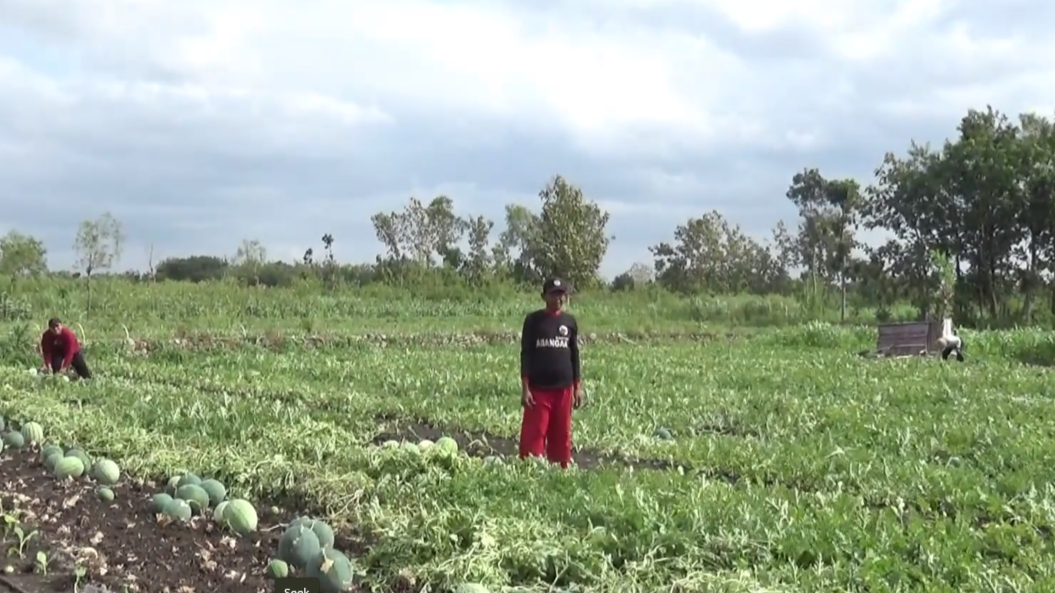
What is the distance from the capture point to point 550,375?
9.01 m

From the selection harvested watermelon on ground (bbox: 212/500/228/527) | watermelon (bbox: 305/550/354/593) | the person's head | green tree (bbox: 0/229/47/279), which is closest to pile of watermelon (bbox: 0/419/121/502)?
harvested watermelon on ground (bbox: 212/500/228/527)

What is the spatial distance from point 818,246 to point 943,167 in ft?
47.5

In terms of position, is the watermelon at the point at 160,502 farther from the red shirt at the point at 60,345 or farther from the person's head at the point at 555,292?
the red shirt at the point at 60,345

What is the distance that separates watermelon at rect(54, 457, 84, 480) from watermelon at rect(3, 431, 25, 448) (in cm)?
151

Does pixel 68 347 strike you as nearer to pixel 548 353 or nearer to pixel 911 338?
pixel 548 353

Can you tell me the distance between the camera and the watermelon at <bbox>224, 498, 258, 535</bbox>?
20.0 ft

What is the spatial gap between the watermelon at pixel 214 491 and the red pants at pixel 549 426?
2.74 meters

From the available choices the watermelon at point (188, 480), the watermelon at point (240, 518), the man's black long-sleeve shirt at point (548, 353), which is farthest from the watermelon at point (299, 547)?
the man's black long-sleeve shirt at point (548, 353)

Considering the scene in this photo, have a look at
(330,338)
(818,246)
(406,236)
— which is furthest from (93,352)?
(818,246)

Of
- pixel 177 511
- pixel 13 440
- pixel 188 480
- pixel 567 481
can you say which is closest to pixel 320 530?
pixel 177 511

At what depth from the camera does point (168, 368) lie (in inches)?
764

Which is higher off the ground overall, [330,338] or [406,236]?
[406,236]

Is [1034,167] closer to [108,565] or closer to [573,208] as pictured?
[573,208]

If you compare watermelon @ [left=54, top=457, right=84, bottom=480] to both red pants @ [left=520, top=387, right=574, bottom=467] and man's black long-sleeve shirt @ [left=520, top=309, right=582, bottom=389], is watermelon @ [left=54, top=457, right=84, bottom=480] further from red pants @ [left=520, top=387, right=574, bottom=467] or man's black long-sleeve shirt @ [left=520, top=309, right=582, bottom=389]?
man's black long-sleeve shirt @ [left=520, top=309, right=582, bottom=389]
